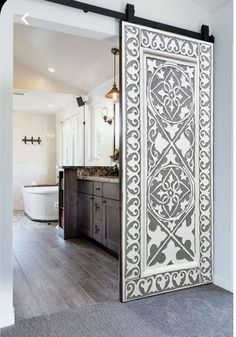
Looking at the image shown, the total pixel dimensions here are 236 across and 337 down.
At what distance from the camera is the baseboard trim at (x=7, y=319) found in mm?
2082

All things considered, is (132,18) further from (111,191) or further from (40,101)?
(40,101)

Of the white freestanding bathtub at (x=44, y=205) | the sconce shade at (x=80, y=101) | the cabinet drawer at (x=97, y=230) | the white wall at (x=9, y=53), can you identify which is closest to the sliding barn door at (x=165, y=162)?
the white wall at (x=9, y=53)

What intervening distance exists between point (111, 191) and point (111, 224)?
1.34ft

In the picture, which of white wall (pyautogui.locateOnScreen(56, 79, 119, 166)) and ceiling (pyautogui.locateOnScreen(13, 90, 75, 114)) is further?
ceiling (pyautogui.locateOnScreen(13, 90, 75, 114))

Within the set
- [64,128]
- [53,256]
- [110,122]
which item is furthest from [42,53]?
[53,256]

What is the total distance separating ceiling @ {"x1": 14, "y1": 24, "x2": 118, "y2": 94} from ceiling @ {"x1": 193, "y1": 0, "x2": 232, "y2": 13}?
3.66ft

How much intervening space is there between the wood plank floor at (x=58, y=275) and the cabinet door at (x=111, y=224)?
6.9 inches

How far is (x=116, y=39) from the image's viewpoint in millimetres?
2566

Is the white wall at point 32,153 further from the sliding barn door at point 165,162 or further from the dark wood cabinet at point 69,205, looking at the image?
the sliding barn door at point 165,162

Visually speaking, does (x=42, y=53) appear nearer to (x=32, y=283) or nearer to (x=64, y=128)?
(x=64, y=128)

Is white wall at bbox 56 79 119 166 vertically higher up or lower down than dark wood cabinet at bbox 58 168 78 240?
higher up

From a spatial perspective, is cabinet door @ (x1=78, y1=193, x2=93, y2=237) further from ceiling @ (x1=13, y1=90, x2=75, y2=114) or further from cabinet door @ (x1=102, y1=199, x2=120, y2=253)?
ceiling @ (x1=13, y1=90, x2=75, y2=114)

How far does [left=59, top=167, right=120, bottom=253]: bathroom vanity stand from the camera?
3582mm

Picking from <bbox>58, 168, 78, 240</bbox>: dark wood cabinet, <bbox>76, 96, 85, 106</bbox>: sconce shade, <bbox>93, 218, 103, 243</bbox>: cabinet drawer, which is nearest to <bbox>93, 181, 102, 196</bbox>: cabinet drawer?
<bbox>93, 218, 103, 243</bbox>: cabinet drawer
